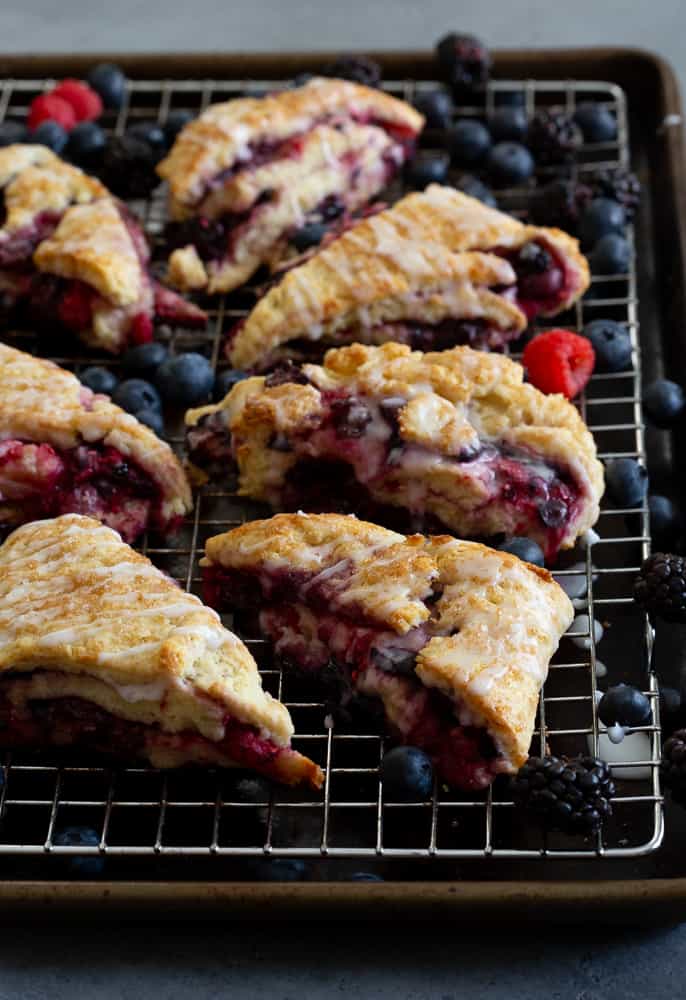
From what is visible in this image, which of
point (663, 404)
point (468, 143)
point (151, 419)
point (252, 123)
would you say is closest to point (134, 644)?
point (151, 419)

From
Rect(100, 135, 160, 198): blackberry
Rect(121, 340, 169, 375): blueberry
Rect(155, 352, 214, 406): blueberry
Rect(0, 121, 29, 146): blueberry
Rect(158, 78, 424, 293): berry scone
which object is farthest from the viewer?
Rect(0, 121, 29, 146): blueberry

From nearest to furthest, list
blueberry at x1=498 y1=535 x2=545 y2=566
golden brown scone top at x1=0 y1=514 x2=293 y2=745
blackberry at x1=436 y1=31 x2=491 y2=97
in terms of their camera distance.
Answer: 1. golden brown scone top at x1=0 y1=514 x2=293 y2=745
2. blueberry at x1=498 y1=535 x2=545 y2=566
3. blackberry at x1=436 y1=31 x2=491 y2=97

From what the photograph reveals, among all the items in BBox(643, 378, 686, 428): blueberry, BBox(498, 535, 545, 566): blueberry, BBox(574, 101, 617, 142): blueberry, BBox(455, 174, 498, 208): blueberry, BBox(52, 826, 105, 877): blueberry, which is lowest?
BBox(52, 826, 105, 877): blueberry

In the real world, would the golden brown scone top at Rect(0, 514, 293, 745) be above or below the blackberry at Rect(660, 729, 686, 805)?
above

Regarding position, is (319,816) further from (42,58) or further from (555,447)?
(42,58)

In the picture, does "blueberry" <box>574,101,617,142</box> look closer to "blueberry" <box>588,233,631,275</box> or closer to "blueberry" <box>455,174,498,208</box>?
"blueberry" <box>455,174,498,208</box>

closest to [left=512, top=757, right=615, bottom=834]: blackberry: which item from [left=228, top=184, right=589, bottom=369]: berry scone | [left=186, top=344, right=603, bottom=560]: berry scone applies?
[left=186, top=344, right=603, bottom=560]: berry scone

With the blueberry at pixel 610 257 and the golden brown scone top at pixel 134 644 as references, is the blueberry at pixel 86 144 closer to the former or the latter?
the blueberry at pixel 610 257
